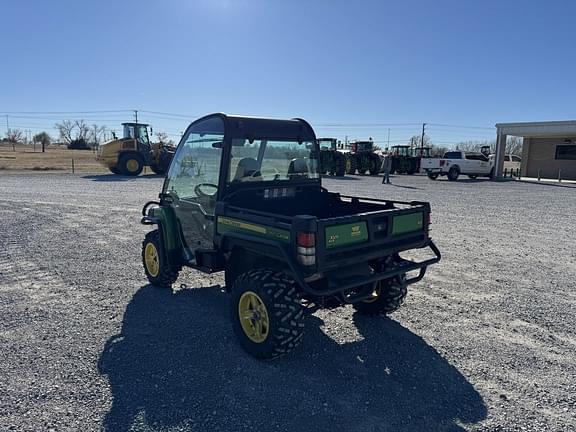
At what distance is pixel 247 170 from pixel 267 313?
66.6 inches

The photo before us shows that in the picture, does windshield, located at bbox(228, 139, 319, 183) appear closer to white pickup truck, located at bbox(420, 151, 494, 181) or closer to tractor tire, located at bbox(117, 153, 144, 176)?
tractor tire, located at bbox(117, 153, 144, 176)

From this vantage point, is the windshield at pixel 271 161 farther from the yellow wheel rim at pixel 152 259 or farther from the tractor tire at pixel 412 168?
the tractor tire at pixel 412 168

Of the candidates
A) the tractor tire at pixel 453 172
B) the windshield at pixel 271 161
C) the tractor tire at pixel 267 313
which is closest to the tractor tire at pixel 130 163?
the tractor tire at pixel 453 172

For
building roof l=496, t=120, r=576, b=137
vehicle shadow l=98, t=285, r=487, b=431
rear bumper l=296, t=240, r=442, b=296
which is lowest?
vehicle shadow l=98, t=285, r=487, b=431

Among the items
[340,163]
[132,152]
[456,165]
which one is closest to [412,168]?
[456,165]

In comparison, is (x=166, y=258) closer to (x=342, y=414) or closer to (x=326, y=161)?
(x=342, y=414)

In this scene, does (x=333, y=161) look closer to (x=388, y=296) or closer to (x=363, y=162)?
(x=363, y=162)

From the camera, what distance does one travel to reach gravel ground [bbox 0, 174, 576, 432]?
2854mm

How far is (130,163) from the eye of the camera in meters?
23.3

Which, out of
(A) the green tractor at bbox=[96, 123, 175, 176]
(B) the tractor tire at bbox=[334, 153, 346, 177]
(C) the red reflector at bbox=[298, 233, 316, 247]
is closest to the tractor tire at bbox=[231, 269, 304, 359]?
(C) the red reflector at bbox=[298, 233, 316, 247]

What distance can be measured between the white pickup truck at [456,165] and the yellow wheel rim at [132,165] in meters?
17.4

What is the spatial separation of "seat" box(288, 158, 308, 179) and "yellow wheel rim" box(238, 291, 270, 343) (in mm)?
1740

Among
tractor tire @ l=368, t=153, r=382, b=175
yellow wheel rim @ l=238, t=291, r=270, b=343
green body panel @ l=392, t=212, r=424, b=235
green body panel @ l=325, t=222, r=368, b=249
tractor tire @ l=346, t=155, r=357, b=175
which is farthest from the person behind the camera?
tractor tire @ l=368, t=153, r=382, b=175

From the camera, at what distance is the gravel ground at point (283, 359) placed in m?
2.85
